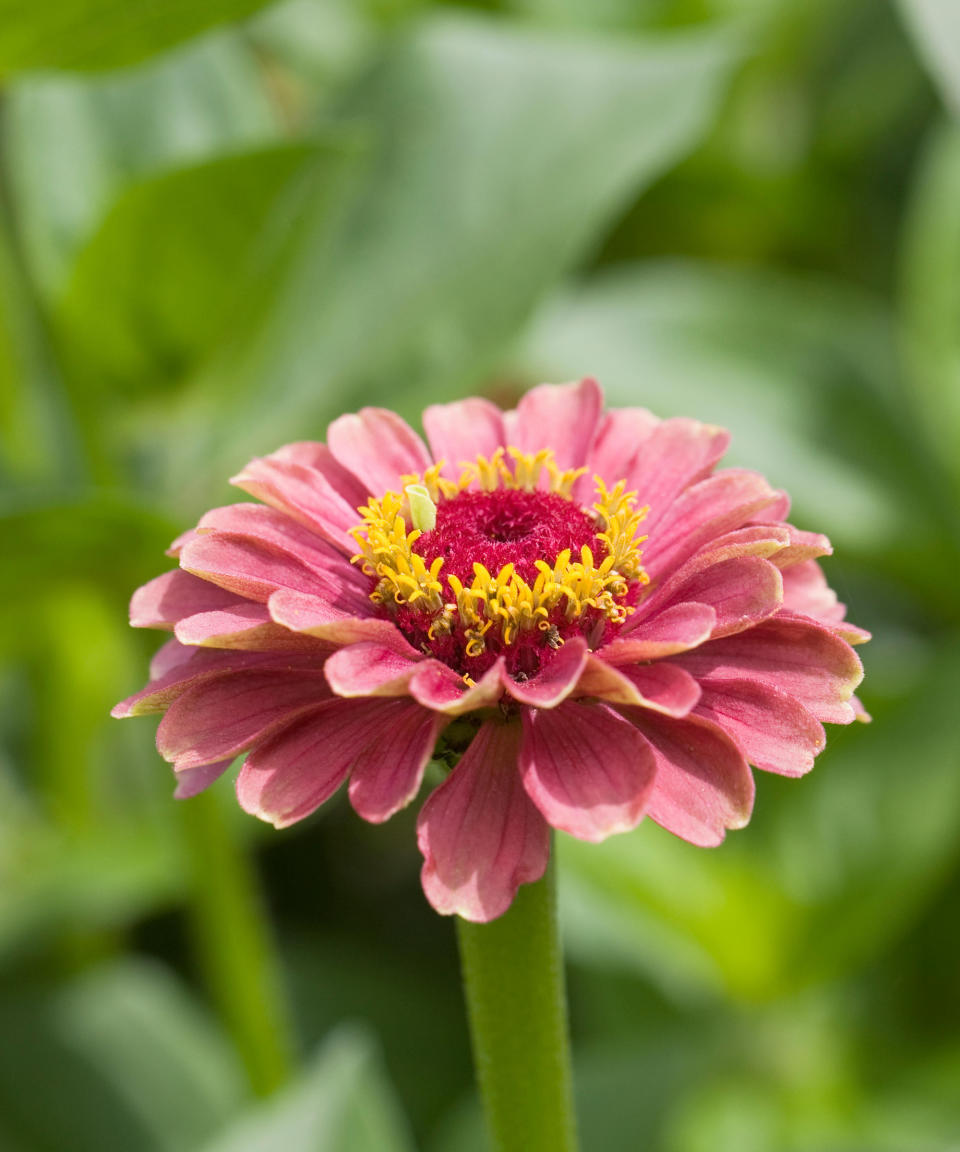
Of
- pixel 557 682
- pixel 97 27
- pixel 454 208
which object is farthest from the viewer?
pixel 454 208

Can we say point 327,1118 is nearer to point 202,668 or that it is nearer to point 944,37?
point 202,668

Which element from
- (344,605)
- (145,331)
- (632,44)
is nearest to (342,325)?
(145,331)

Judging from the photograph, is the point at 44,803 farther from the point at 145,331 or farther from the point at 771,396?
the point at 771,396

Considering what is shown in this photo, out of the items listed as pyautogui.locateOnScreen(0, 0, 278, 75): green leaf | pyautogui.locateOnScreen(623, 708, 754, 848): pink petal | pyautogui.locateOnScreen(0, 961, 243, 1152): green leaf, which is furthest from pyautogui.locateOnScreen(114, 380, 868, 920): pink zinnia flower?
pyautogui.locateOnScreen(0, 961, 243, 1152): green leaf

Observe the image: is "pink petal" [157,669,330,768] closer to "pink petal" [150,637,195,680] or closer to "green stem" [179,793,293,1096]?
"pink petal" [150,637,195,680]

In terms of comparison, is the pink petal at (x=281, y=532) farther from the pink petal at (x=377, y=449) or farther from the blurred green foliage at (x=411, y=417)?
the blurred green foliage at (x=411, y=417)

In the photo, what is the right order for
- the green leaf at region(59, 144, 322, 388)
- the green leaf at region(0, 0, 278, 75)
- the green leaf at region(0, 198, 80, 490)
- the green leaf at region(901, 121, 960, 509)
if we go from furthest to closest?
the green leaf at region(901, 121, 960, 509)
the green leaf at region(0, 198, 80, 490)
the green leaf at region(59, 144, 322, 388)
the green leaf at region(0, 0, 278, 75)

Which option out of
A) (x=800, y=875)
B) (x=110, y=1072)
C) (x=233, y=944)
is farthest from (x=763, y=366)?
(x=110, y=1072)
